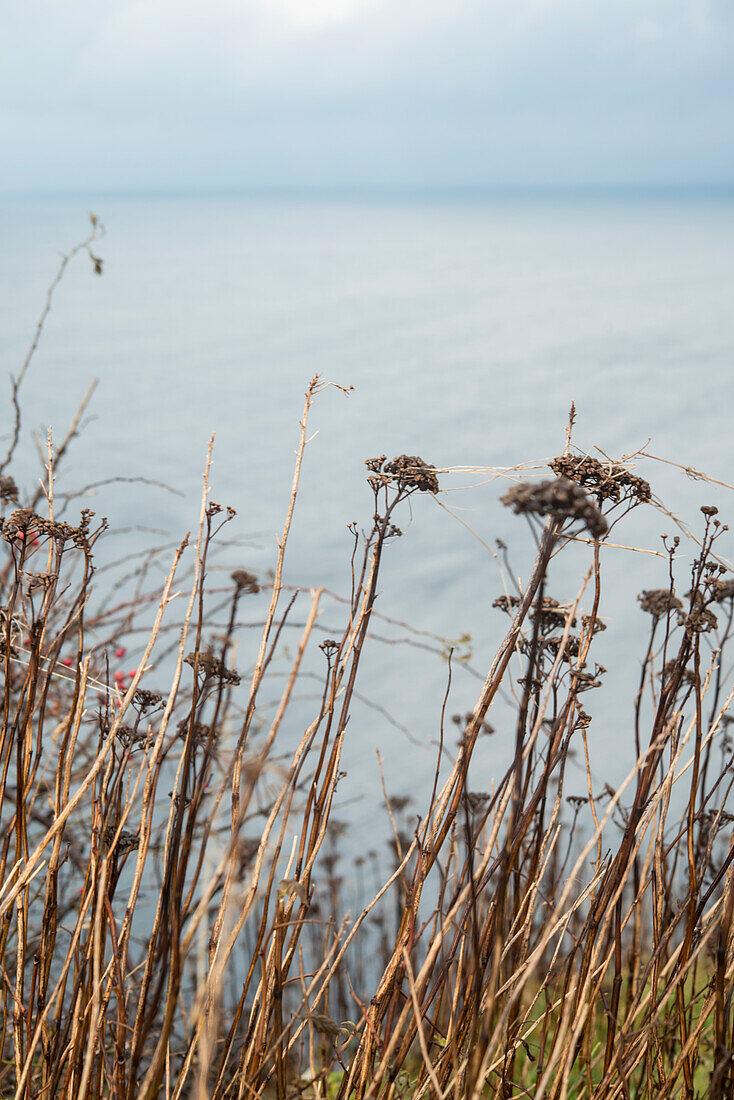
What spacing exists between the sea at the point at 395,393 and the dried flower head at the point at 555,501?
121 inches

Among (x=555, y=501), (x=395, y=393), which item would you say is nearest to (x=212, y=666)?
(x=555, y=501)

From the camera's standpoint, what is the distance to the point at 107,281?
5434 mm

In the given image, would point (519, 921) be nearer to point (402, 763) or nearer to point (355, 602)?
point (355, 602)

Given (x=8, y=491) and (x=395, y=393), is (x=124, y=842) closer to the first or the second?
(x=8, y=491)

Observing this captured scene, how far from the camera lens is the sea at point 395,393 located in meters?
3.95

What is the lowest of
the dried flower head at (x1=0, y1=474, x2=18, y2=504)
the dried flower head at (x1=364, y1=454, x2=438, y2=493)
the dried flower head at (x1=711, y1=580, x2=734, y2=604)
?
the dried flower head at (x1=711, y1=580, x2=734, y2=604)

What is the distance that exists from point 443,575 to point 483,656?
459 mm

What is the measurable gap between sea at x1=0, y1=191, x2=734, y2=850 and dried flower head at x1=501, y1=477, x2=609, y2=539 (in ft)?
10.1

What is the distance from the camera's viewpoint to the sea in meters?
3.95

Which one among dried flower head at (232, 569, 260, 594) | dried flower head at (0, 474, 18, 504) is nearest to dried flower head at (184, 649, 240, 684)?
dried flower head at (232, 569, 260, 594)

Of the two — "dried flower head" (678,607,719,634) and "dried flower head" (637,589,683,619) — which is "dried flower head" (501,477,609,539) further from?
"dried flower head" (637,589,683,619)

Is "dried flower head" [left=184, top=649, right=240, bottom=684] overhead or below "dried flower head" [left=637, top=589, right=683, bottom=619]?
below

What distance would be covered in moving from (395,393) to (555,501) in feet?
14.4

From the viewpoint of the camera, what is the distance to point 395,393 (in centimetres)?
479
